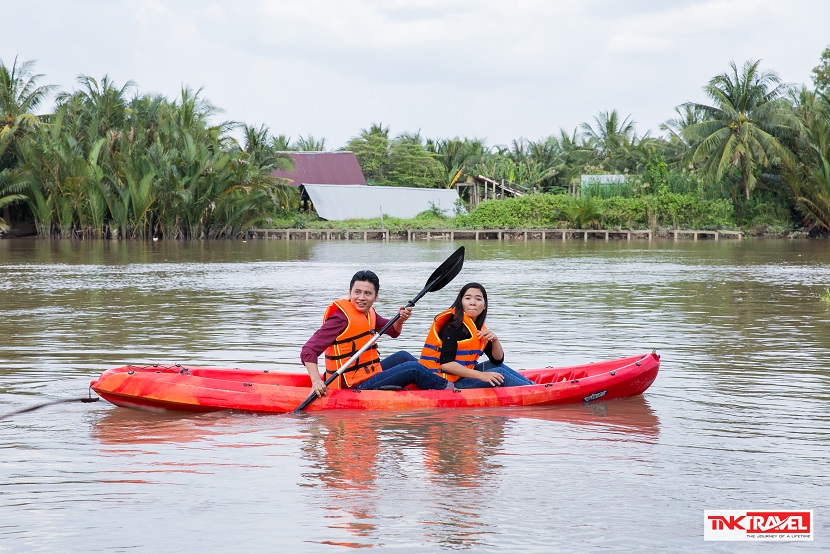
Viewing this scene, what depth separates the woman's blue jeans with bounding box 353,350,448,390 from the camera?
7379 mm

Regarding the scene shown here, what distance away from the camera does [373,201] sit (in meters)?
54.9

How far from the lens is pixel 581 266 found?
26141 mm

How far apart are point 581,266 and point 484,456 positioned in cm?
2046

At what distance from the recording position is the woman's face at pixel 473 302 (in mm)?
7125

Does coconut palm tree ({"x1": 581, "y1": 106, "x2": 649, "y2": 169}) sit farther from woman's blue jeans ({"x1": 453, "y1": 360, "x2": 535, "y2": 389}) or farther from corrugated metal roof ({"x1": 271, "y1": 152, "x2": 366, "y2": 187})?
woman's blue jeans ({"x1": 453, "y1": 360, "x2": 535, "y2": 389})

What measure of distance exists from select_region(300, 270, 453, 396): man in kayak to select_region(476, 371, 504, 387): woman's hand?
0.28 meters

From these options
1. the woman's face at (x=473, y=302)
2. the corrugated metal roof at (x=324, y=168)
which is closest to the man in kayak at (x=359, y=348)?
the woman's face at (x=473, y=302)

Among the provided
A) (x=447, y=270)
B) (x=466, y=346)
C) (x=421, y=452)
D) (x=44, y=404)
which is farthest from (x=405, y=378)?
(x=44, y=404)

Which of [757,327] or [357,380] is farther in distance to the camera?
[757,327]

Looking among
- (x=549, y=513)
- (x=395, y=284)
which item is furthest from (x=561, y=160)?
(x=549, y=513)

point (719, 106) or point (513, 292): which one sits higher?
point (719, 106)

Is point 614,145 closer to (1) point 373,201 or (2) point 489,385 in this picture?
(1) point 373,201

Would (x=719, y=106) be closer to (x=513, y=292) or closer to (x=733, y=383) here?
Result: (x=513, y=292)

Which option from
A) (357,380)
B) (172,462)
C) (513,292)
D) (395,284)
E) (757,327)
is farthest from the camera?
(395,284)
